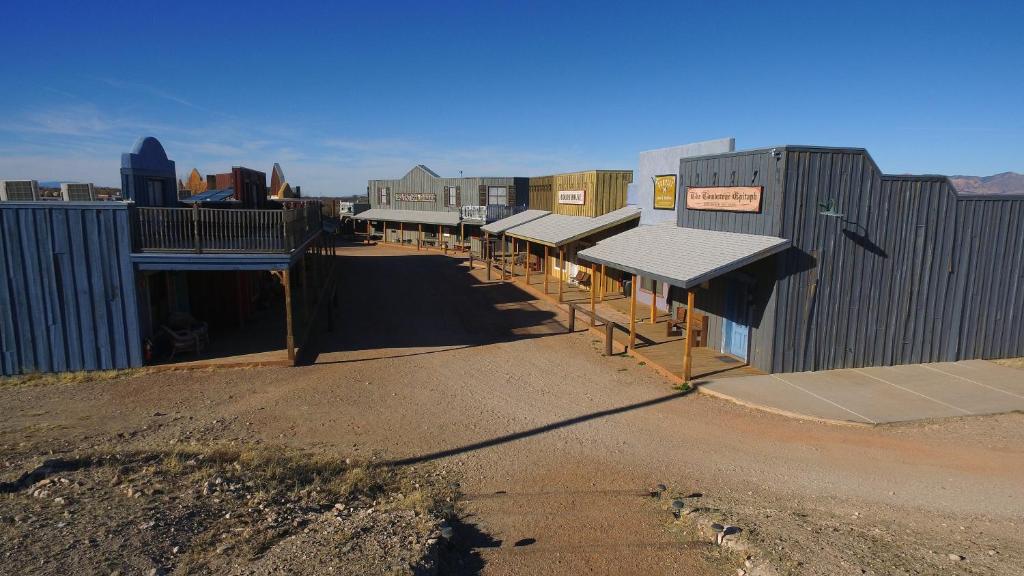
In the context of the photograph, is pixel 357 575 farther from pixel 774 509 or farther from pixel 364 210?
pixel 364 210

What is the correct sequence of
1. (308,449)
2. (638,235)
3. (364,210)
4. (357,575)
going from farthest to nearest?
(364,210)
(638,235)
(308,449)
(357,575)

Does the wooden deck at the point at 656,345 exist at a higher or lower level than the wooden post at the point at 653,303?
lower

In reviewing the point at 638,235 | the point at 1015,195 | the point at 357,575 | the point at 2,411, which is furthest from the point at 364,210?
the point at 357,575

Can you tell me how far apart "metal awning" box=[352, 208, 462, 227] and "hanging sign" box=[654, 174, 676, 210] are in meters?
19.9

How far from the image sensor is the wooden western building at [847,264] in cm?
1377

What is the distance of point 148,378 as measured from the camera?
14.1 metres

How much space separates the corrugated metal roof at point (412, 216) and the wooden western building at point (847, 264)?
93.4 feet

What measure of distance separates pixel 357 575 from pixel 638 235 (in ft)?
49.8

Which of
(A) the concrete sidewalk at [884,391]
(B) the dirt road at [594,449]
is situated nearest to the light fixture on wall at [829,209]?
(A) the concrete sidewalk at [884,391]

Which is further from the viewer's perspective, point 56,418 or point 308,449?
point 56,418

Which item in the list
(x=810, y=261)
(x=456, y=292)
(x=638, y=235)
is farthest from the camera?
(x=456, y=292)

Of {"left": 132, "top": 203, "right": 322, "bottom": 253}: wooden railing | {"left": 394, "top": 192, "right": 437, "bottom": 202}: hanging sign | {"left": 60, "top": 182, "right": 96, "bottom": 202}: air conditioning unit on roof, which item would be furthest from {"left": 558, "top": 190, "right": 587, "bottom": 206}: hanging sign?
{"left": 394, "top": 192, "right": 437, "bottom": 202}: hanging sign

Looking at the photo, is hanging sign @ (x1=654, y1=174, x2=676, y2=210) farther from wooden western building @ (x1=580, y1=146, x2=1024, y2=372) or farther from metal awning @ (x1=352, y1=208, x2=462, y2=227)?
metal awning @ (x1=352, y1=208, x2=462, y2=227)

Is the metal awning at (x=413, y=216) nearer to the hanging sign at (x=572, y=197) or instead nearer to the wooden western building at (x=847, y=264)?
the hanging sign at (x=572, y=197)
